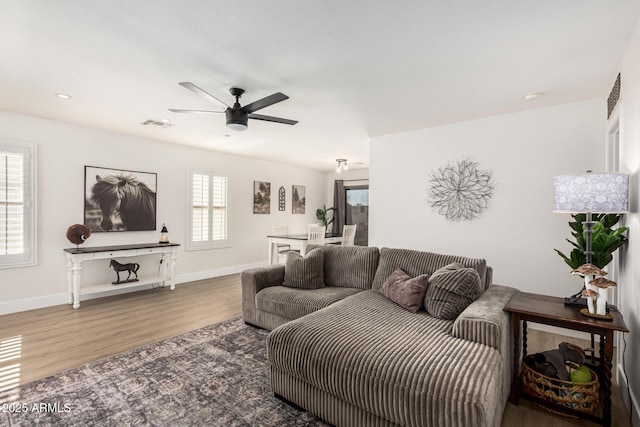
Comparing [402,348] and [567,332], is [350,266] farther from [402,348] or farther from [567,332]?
[567,332]

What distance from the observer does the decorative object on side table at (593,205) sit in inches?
75.5

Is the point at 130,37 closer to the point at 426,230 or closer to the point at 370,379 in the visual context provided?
the point at 370,379

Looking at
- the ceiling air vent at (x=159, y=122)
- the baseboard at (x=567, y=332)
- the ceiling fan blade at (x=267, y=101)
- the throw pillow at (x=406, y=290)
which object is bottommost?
the baseboard at (x=567, y=332)

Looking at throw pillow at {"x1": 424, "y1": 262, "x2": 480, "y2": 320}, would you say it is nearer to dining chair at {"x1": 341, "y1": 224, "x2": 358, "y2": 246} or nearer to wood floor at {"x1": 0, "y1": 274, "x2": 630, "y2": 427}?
wood floor at {"x1": 0, "y1": 274, "x2": 630, "y2": 427}

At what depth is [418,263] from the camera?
3.01 metres

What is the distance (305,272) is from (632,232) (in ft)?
8.67

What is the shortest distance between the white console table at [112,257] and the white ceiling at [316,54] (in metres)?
1.78

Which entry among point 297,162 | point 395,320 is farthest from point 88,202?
point 395,320

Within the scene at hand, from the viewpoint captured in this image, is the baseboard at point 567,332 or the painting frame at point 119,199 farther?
the painting frame at point 119,199

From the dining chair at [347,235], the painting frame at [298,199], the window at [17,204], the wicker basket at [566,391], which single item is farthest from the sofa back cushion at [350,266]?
the painting frame at [298,199]

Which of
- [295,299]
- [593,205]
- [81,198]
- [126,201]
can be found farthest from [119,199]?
[593,205]

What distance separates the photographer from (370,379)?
166 cm

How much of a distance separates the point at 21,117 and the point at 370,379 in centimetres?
507

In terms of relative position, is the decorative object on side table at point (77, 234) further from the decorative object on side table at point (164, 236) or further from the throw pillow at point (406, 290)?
the throw pillow at point (406, 290)
